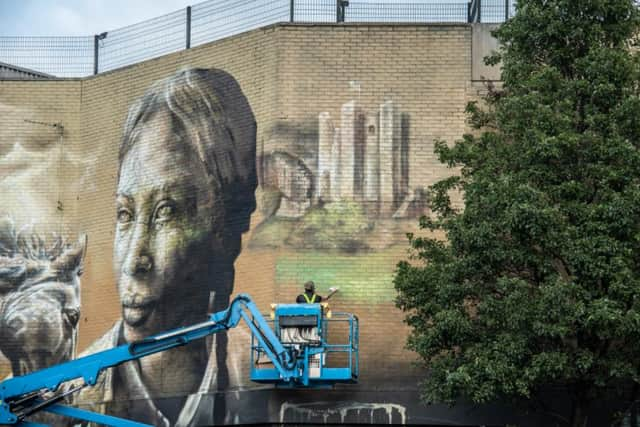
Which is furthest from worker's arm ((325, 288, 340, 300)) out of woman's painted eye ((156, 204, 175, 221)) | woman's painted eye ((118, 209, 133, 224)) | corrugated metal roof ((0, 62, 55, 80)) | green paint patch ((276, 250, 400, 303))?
corrugated metal roof ((0, 62, 55, 80))

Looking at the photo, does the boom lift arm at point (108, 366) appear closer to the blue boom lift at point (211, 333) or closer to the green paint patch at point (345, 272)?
the blue boom lift at point (211, 333)

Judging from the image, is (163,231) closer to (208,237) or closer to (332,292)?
(208,237)

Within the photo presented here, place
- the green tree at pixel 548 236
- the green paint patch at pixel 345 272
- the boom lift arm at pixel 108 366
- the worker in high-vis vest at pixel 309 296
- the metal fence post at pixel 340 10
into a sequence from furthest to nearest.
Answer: the metal fence post at pixel 340 10
the green paint patch at pixel 345 272
the worker in high-vis vest at pixel 309 296
the boom lift arm at pixel 108 366
the green tree at pixel 548 236

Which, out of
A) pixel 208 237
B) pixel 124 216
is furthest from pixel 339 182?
pixel 124 216

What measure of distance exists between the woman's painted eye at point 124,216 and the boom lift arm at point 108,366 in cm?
688

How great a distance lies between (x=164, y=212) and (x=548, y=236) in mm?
10828

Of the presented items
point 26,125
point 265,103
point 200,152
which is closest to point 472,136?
point 265,103

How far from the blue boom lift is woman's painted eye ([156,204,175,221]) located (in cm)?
569

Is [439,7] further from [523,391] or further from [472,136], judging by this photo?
[523,391]

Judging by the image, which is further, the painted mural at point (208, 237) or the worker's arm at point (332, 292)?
the painted mural at point (208, 237)

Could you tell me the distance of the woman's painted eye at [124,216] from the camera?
28.0m

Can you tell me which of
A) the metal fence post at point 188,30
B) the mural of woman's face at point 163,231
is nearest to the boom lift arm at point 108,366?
the mural of woman's face at point 163,231

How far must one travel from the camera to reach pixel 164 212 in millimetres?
27391

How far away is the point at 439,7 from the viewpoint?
26375mm
